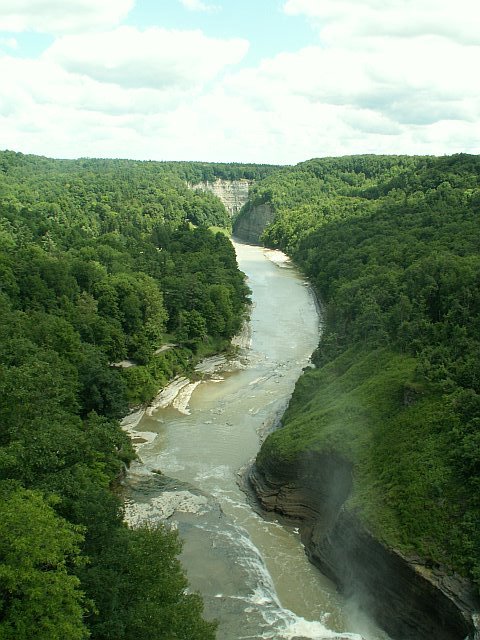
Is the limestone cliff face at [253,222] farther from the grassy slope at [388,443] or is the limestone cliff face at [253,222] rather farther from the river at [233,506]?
the grassy slope at [388,443]

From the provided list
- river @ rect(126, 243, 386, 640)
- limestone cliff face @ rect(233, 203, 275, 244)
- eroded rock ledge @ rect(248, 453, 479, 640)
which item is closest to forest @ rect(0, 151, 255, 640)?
river @ rect(126, 243, 386, 640)

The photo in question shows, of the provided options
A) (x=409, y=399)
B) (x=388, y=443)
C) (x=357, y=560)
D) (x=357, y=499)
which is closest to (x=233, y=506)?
(x=357, y=499)

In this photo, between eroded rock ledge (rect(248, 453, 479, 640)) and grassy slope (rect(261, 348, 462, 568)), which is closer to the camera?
eroded rock ledge (rect(248, 453, 479, 640))

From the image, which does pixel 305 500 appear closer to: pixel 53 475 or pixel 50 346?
pixel 53 475

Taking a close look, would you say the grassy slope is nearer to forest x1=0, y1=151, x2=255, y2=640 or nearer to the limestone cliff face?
forest x1=0, y1=151, x2=255, y2=640

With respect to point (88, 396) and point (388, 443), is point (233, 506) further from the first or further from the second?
point (88, 396)
